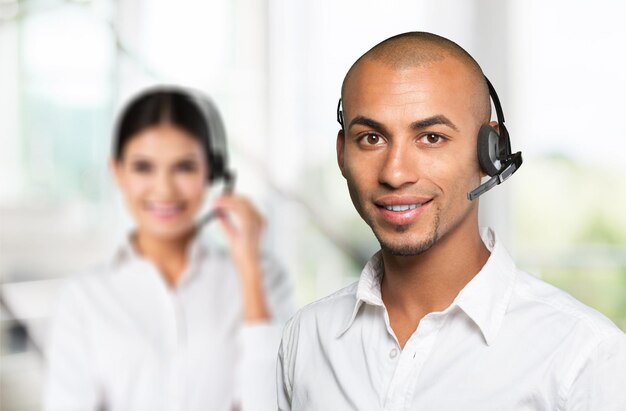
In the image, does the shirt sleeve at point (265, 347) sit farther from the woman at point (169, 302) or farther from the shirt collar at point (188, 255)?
the shirt collar at point (188, 255)

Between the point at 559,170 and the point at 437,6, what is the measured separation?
2.40 ft

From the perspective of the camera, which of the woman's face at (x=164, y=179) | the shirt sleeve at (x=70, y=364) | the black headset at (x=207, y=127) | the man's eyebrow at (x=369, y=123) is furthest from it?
the black headset at (x=207, y=127)

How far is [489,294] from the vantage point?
3.60 feet

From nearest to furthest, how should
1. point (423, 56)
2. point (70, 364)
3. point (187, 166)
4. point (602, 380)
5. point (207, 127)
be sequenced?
1. point (602, 380)
2. point (423, 56)
3. point (70, 364)
4. point (187, 166)
5. point (207, 127)

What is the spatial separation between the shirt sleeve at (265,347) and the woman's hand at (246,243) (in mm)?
32

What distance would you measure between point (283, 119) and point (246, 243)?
0.57 meters

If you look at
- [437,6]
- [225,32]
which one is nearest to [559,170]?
[437,6]

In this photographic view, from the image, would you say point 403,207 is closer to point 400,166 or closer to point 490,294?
point 400,166

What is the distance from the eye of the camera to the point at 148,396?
256 cm

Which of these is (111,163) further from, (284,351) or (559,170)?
(284,351)

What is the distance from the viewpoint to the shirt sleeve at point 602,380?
Answer: 97 centimetres

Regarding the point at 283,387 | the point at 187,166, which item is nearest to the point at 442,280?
the point at 283,387

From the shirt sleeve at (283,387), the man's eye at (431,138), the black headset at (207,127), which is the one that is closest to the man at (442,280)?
the man's eye at (431,138)

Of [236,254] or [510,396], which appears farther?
[236,254]
